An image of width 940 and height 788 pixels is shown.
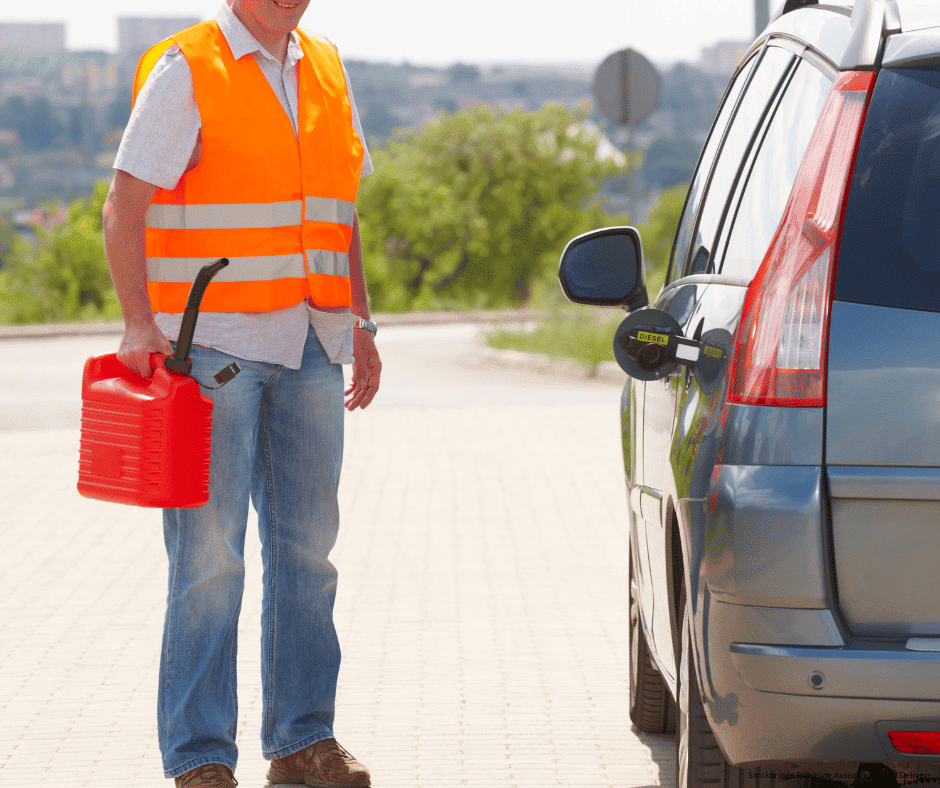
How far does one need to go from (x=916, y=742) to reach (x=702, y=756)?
0.47 meters

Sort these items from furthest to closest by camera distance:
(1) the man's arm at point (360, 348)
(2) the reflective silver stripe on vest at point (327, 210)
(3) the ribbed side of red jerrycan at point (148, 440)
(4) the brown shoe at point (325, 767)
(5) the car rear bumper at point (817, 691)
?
(1) the man's arm at point (360, 348) → (4) the brown shoe at point (325, 767) → (2) the reflective silver stripe on vest at point (327, 210) → (3) the ribbed side of red jerrycan at point (148, 440) → (5) the car rear bumper at point (817, 691)

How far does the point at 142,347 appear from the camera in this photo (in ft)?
11.3

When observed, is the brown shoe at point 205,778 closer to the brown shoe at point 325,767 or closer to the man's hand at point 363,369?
the brown shoe at point 325,767

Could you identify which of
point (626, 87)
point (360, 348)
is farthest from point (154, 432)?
point (626, 87)

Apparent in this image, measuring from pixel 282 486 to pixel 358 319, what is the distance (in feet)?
1.62

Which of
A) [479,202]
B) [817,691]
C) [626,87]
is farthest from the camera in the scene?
[479,202]

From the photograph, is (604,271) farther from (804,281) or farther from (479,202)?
(479,202)

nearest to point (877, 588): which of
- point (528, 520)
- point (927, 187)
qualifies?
point (927, 187)

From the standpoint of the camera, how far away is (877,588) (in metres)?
2.30

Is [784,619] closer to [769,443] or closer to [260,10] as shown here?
[769,443]

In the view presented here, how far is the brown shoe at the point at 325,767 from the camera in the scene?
3.79 meters

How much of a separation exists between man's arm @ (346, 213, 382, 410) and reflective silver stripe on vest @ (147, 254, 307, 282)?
A: 16.1 inches

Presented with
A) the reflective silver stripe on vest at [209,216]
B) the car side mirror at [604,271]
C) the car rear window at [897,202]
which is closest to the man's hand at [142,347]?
the reflective silver stripe on vest at [209,216]

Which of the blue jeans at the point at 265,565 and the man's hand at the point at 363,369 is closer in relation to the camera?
the blue jeans at the point at 265,565
